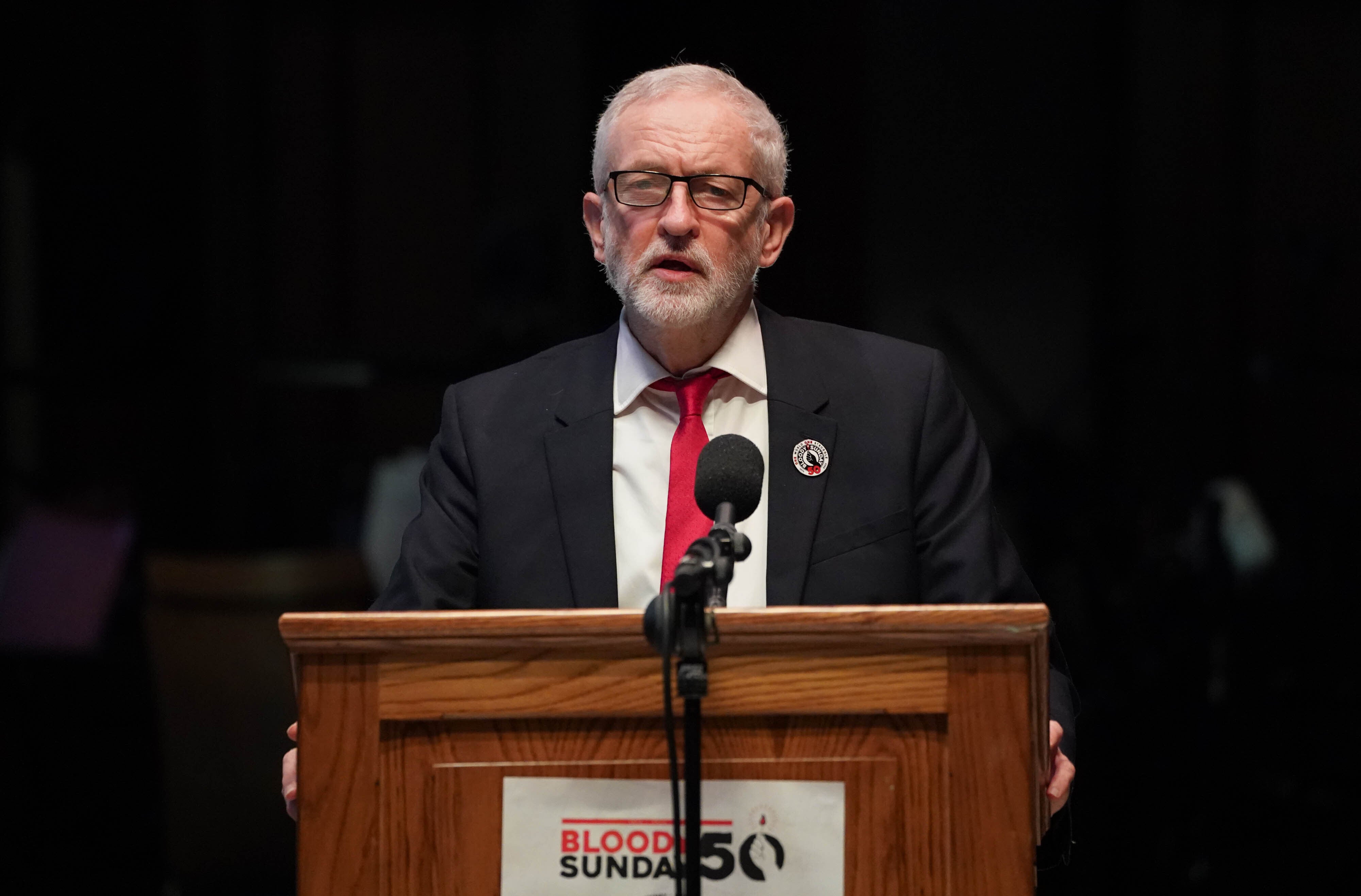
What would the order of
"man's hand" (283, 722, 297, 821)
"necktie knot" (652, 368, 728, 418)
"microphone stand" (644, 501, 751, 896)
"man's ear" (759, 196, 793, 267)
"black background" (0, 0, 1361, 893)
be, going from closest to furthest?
"microphone stand" (644, 501, 751, 896)
"man's hand" (283, 722, 297, 821)
"necktie knot" (652, 368, 728, 418)
"man's ear" (759, 196, 793, 267)
"black background" (0, 0, 1361, 893)

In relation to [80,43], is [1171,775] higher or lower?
lower

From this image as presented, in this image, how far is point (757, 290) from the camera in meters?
5.06

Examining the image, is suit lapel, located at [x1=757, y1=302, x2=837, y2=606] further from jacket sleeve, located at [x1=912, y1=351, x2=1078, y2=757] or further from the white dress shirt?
jacket sleeve, located at [x1=912, y1=351, x2=1078, y2=757]

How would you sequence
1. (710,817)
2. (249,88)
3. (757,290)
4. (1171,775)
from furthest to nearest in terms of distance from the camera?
(249,88)
(757,290)
(1171,775)
(710,817)

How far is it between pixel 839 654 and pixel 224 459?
4.48m

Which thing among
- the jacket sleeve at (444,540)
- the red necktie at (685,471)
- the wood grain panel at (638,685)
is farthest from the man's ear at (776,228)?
the wood grain panel at (638,685)

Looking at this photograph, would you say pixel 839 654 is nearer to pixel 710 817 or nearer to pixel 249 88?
pixel 710 817

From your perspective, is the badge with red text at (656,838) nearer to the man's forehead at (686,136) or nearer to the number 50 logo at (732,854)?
the number 50 logo at (732,854)

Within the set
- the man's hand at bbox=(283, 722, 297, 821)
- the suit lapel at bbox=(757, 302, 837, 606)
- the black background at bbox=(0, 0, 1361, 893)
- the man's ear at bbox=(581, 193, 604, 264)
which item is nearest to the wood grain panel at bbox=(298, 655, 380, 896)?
the man's hand at bbox=(283, 722, 297, 821)

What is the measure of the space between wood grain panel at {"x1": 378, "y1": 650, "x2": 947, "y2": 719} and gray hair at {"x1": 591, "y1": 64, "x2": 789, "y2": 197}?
0.95 meters

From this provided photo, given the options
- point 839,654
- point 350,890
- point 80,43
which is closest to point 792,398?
point 839,654

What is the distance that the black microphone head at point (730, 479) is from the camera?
139 cm

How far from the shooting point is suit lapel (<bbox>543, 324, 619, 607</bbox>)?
1952 mm

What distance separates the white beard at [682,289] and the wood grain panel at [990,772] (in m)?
0.86
